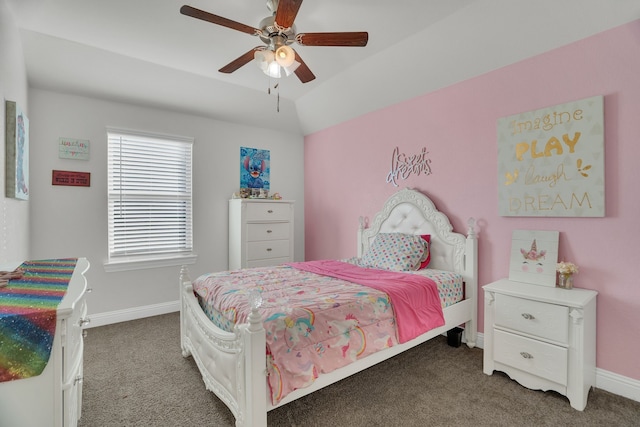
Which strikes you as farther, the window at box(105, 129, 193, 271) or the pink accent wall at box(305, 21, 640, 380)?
the window at box(105, 129, 193, 271)

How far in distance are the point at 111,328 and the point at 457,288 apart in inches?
139

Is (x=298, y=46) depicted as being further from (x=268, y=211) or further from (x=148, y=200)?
(x=148, y=200)

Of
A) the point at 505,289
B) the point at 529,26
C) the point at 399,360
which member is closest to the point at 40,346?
the point at 399,360

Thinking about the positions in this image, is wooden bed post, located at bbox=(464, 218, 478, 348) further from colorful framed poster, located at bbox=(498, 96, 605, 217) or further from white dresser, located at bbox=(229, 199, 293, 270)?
white dresser, located at bbox=(229, 199, 293, 270)

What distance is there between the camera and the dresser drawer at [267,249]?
13.0 feet

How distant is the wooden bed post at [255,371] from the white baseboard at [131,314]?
8.87 feet

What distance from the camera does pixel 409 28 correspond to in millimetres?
2584

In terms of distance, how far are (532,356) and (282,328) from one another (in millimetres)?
1760

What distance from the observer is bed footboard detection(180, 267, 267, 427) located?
147cm

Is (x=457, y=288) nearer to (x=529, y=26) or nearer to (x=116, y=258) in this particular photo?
(x=529, y=26)

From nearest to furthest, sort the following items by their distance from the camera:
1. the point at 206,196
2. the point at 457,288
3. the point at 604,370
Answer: the point at 604,370
the point at 457,288
the point at 206,196

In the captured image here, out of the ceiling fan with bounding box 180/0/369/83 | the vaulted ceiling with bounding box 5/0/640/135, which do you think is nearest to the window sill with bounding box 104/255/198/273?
the vaulted ceiling with bounding box 5/0/640/135

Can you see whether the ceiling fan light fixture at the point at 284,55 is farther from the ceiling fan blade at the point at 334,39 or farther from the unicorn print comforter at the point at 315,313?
the unicorn print comforter at the point at 315,313

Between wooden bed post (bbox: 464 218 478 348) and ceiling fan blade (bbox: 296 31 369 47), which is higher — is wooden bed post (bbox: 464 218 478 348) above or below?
below
